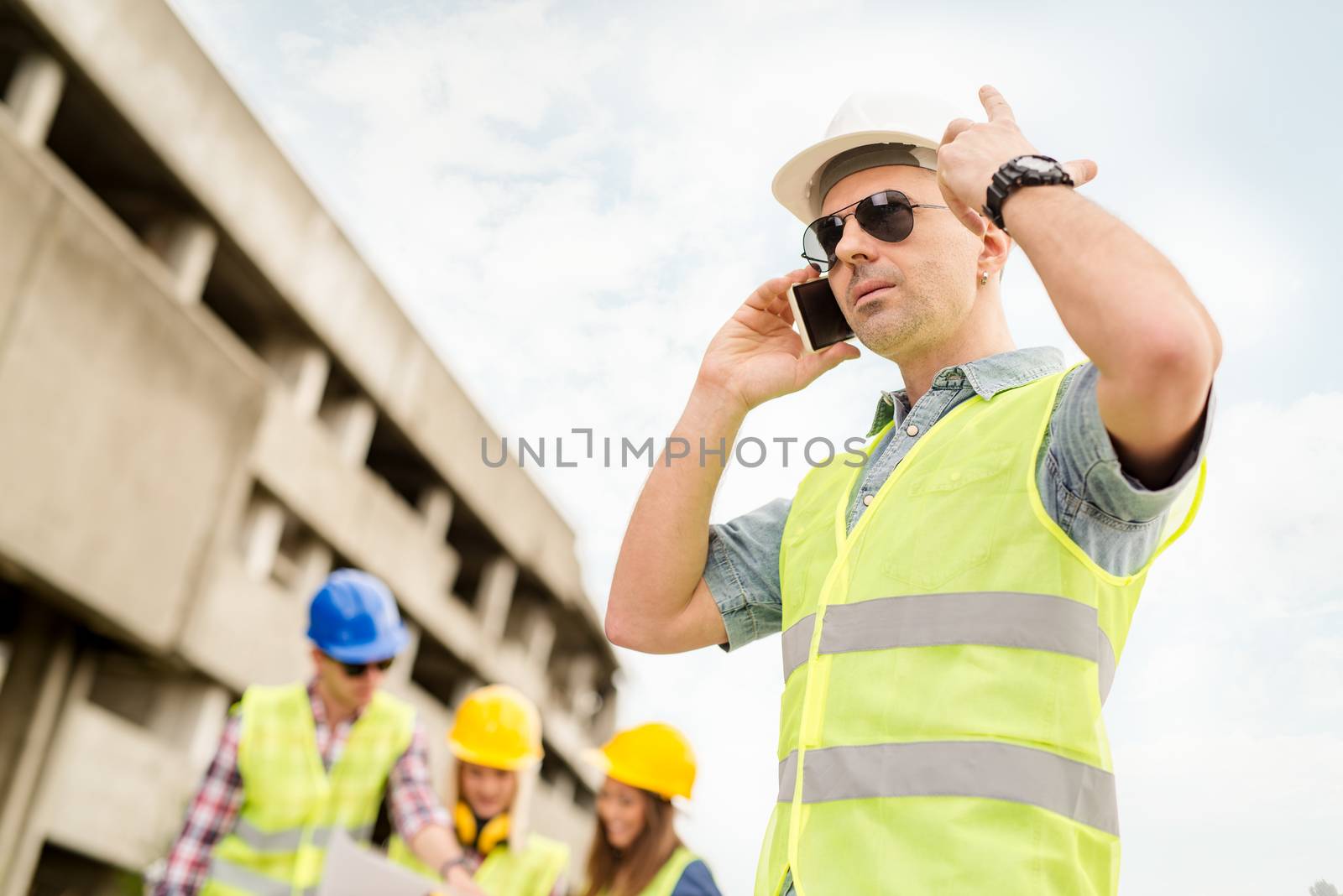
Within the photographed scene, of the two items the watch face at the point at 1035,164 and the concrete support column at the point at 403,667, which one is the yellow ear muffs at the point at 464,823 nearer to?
the watch face at the point at 1035,164

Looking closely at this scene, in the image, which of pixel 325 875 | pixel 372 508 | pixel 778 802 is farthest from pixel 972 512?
pixel 372 508

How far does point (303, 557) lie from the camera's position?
18344mm

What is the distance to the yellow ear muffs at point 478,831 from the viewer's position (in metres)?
5.36

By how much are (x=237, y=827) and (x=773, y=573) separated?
2621 mm

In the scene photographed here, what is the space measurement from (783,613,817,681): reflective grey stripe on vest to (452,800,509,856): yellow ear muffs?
375 centimetres

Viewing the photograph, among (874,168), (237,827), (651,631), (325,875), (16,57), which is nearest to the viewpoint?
(651,631)

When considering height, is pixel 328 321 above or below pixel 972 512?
above

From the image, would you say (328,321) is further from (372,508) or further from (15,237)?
(15,237)

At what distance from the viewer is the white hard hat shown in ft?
8.09

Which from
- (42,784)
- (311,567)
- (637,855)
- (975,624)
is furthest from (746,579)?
(311,567)

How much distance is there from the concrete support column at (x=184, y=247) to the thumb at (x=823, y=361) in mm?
14193

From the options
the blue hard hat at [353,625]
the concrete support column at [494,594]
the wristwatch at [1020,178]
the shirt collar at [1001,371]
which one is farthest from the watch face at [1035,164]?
the concrete support column at [494,594]

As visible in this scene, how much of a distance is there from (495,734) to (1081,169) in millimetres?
4683

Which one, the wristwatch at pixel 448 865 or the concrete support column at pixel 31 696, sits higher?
the concrete support column at pixel 31 696
